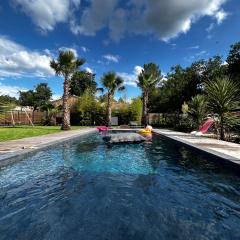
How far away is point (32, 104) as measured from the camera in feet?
236

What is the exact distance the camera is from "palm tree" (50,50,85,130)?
80.7ft

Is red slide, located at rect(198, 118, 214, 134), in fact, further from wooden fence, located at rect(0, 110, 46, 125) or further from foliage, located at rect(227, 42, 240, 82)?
wooden fence, located at rect(0, 110, 46, 125)

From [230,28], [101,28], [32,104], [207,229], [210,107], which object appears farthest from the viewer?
[32,104]

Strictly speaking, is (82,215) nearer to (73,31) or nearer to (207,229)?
(207,229)

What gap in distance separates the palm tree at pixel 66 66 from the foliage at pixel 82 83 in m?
43.0

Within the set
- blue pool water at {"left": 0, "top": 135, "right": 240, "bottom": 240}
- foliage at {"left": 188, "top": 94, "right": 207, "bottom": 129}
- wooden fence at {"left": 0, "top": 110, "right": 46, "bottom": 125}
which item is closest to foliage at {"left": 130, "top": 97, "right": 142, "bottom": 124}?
wooden fence at {"left": 0, "top": 110, "right": 46, "bottom": 125}

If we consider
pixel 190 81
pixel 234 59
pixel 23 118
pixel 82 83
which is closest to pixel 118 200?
pixel 234 59

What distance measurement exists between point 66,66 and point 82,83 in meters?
46.6

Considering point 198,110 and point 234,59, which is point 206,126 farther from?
point 234,59

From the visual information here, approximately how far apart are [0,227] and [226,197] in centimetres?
424

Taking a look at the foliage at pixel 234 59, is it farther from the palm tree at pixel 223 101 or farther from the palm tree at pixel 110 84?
the palm tree at pixel 223 101

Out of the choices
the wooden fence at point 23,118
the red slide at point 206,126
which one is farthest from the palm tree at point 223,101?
the wooden fence at point 23,118

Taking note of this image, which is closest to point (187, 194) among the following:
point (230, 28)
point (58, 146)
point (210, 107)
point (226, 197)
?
point (226, 197)

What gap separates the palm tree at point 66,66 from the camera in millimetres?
24609
